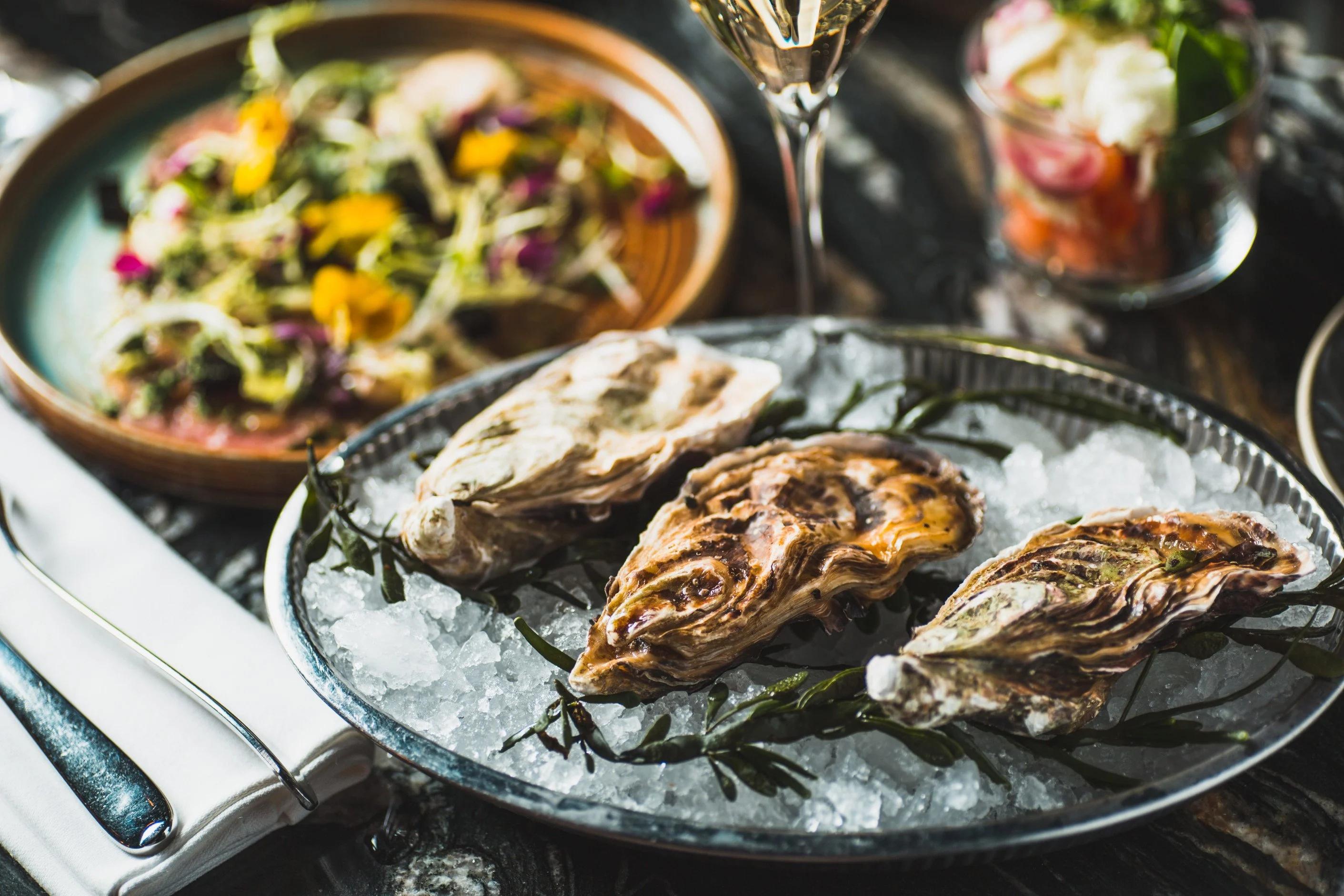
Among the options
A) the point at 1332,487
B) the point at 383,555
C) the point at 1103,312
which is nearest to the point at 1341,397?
the point at 1332,487

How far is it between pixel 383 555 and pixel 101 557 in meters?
0.41

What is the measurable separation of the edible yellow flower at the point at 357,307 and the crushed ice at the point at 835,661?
473mm

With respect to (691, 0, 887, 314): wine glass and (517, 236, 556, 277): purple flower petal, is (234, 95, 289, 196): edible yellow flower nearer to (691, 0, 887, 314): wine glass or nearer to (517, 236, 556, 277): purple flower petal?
(517, 236, 556, 277): purple flower petal

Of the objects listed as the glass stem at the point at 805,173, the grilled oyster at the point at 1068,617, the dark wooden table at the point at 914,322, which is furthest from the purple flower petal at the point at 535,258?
the grilled oyster at the point at 1068,617

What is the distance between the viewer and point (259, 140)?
5.84ft

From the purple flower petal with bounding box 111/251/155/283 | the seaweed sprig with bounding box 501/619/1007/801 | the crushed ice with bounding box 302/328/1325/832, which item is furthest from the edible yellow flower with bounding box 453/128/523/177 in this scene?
the seaweed sprig with bounding box 501/619/1007/801

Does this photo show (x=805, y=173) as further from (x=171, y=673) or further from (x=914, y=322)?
(x=171, y=673)

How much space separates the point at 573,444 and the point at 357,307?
0.70 metres

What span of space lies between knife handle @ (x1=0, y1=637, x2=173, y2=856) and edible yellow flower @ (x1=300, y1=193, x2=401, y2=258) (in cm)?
77

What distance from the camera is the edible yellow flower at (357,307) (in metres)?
1.51

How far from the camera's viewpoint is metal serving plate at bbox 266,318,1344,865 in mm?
735

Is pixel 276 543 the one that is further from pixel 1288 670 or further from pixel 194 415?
pixel 1288 670

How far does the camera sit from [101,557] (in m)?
1.17

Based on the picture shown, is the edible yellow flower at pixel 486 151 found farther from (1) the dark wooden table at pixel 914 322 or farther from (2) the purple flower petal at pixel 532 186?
(1) the dark wooden table at pixel 914 322
